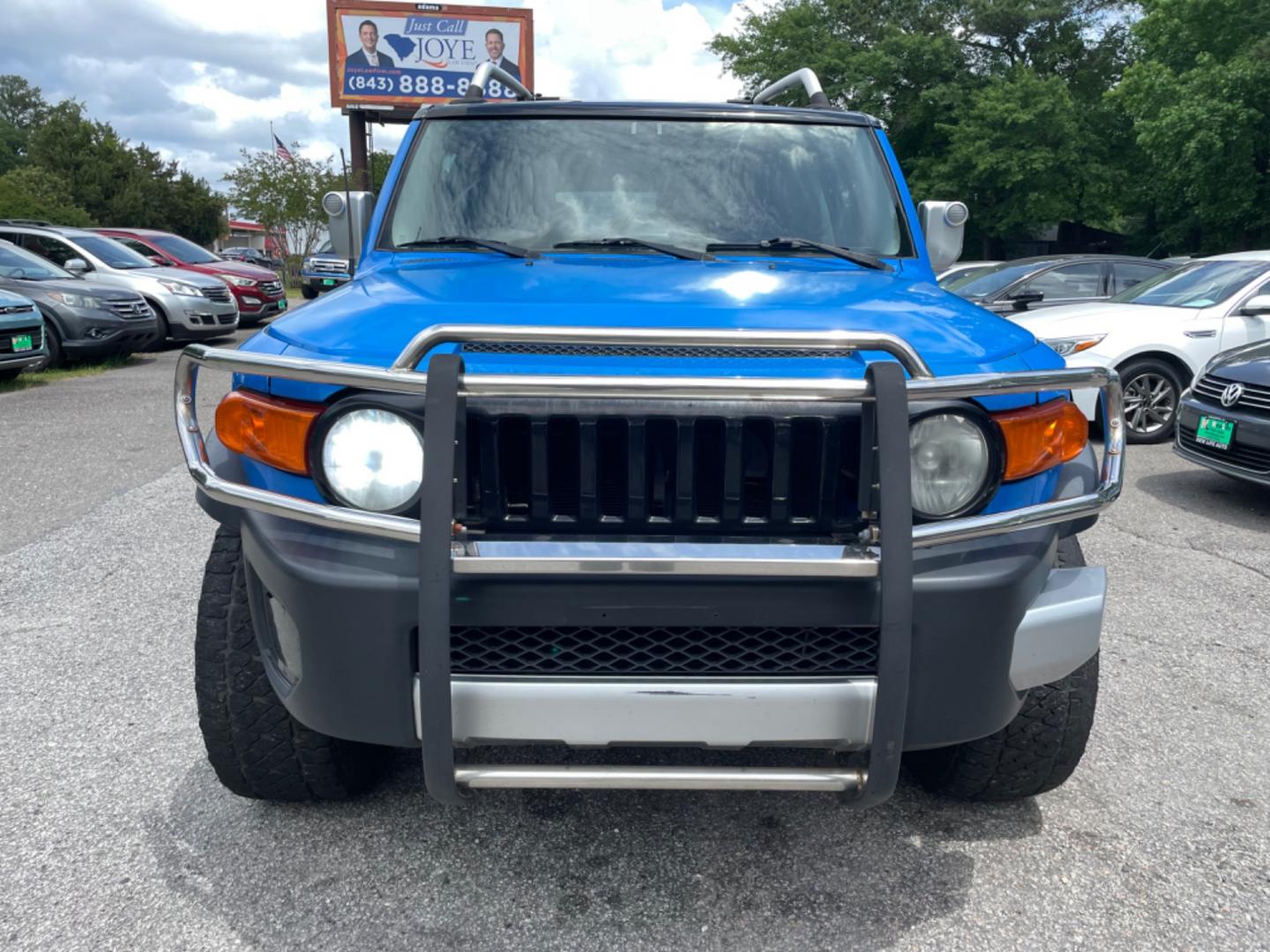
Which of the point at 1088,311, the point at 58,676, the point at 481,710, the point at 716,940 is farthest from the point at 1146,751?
the point at 1088,311

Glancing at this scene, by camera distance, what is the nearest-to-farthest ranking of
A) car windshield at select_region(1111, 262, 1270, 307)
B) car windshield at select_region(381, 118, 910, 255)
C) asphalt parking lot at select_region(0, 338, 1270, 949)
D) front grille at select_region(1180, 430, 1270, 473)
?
asphalt parking lot at select_region(0, 338, 1270, 949) < car windshield at select_region(381, 118, 910, 255) < front grille at select_region(1180, 430, 1270, 473) < car windshield at select_region(1111, 262, 1270, 307)

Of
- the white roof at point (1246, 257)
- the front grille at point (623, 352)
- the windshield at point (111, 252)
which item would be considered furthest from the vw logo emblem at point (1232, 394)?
the windshield at point (111, 252)

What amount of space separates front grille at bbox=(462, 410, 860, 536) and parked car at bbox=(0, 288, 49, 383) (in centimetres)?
976

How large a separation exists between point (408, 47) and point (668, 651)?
2883 cm

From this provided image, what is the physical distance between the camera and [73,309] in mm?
11172

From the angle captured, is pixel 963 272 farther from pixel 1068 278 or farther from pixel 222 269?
pixel 222 269

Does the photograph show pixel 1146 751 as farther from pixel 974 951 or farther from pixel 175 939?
pixel 175 939

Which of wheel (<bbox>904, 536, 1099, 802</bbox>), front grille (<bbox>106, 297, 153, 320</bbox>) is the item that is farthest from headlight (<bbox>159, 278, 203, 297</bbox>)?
wheel (<bbox>904, 536, 1099, 802</bbox>)

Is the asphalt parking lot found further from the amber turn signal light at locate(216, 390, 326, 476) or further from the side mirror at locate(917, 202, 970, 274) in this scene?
the side mirror at locate(917, 202, 970, 274)

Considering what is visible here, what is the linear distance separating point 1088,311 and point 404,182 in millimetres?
6461

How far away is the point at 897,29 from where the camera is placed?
31.3 m

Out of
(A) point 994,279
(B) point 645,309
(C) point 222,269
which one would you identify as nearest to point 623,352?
(B) point 645,309

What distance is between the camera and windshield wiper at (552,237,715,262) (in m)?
2.82

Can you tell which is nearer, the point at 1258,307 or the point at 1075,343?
the point at 1258,307
